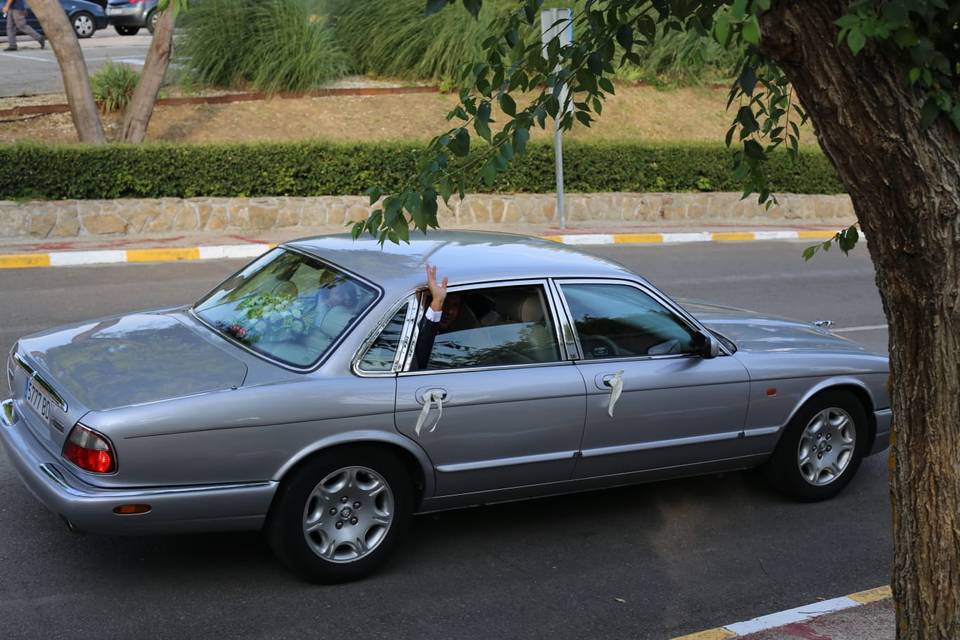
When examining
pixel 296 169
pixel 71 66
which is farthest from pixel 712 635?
pixel 71 66

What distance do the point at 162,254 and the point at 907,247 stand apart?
12.8 meters

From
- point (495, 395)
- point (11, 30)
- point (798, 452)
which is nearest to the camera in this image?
point (495, 395)

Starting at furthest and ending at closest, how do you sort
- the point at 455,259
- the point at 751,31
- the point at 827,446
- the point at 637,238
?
the point at 637,238, the point at 827,446, the point at 455,259, the point at 751,31

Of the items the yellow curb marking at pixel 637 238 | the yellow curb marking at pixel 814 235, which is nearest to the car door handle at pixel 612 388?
the yellow curb marking at pixel 637 238

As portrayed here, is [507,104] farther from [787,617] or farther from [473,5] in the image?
[787,617]

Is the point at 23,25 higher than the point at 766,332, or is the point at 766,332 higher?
the point at 23,25

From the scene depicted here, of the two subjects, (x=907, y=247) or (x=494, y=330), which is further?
(x=494, y=330)

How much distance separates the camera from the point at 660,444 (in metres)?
6.02

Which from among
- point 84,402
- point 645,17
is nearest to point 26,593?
point 84,402

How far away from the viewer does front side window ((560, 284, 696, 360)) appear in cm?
596

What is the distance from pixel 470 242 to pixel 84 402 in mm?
2313

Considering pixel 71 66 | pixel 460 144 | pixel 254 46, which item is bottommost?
pixel 460 144

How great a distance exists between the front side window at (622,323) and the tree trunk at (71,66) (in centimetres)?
1329

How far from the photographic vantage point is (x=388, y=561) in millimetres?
5586
